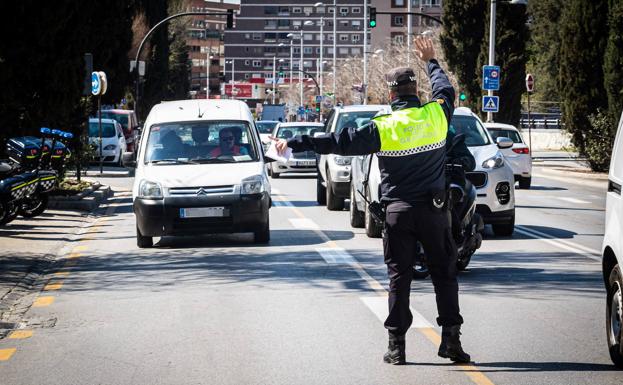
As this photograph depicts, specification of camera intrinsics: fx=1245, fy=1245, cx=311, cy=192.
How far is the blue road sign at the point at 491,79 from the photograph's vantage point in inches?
1614

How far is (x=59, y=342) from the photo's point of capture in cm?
913

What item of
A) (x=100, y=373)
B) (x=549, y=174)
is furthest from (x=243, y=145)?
(x=549, y=174)

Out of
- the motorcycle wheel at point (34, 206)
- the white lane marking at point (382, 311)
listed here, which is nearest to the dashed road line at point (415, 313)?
the white lane marking at point (382, 311)

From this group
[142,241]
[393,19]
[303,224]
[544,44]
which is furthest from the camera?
[393,19]

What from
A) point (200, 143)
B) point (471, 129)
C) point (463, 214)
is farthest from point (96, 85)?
point (463, 214)

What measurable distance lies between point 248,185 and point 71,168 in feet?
35.6

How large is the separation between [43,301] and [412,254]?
461cm

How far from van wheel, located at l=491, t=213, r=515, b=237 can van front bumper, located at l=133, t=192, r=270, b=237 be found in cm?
373

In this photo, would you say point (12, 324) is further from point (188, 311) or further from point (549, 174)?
point (549, 174)

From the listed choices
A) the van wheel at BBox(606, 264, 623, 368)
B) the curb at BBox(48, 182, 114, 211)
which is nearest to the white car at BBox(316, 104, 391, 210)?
the curb at BBox(48, 182, 114, 211)

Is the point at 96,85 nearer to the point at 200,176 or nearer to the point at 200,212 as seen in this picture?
the point at 200,176

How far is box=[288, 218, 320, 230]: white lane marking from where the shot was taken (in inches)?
747

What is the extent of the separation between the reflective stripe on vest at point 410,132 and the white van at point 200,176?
316 inches

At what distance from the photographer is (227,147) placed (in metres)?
17.1
